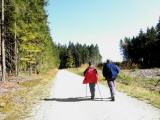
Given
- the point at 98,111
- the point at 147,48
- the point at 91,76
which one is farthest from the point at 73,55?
the point at 98,111

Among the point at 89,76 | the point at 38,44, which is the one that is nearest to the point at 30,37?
the point at 38,44

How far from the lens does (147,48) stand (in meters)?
93.1

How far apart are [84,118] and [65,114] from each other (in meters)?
1.22

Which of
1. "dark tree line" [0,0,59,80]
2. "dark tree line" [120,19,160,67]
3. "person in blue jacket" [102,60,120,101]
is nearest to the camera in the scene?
"person in blue jacket" [102,60,120,101]

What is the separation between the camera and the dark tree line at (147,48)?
87363 mm

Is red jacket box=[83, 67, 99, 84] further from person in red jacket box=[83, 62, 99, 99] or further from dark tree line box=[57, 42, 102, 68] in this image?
dark tree line box=[57, 42, 102, 68]

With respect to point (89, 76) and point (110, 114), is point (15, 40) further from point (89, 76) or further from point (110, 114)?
point (110, 114)

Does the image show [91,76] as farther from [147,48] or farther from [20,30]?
[147,48]

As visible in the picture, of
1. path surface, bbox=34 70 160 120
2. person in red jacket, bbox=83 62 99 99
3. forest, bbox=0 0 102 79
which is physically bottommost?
path surface, bbox=34 70 160 120

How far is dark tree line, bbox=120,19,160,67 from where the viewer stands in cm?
8736

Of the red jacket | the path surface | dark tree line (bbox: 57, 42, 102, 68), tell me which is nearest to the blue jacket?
the red jacket

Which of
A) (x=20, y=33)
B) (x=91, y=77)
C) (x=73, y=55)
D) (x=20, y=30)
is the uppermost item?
(x=73, y=55)

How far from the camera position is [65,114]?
11656 mm

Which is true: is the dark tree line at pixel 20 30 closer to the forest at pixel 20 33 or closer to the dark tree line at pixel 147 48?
the forest at pixel 20 33
